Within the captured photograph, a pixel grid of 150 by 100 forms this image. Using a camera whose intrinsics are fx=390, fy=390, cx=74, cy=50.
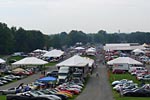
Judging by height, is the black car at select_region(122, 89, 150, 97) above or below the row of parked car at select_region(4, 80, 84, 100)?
below

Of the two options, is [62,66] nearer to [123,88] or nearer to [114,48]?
[123,88]

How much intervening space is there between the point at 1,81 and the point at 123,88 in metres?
15.4

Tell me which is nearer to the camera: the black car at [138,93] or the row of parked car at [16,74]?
the black car at [138,93]

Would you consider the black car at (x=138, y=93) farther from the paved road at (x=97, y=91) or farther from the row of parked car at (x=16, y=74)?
the row of parked car at (x=16, y=74)

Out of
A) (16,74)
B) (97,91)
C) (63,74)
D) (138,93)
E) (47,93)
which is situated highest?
(63,74)

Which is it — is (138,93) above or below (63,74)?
below

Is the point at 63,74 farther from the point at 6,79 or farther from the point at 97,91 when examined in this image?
the point at 97,91

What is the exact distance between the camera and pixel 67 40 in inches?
7539

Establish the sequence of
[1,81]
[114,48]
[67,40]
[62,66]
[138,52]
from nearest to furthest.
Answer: [1,81]
[62,66]
[138,52]
[114,48]
[67,40]

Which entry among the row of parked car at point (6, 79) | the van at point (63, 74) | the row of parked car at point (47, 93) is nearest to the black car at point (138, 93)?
the row of parked car at point (47, 93)

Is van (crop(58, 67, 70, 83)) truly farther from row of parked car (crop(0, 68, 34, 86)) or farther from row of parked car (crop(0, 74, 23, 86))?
row of parked car (crop(0, 68, 34, 86))

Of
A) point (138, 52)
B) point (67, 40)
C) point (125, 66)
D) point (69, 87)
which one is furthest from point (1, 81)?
point (67, 40)

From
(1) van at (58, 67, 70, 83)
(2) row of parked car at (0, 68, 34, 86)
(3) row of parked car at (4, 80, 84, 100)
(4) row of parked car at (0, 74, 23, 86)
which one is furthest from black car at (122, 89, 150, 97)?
(2) row of parked car at (0, 68, 34, 86)

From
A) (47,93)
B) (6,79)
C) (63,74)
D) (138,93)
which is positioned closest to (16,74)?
(6,79)
